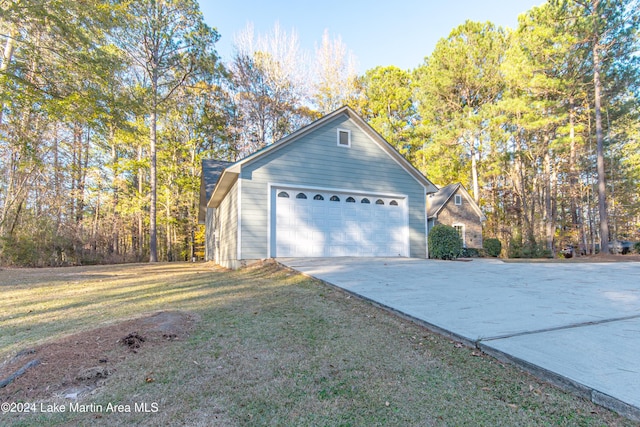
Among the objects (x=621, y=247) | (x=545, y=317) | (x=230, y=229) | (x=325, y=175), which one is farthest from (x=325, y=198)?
(x=621, y=247)

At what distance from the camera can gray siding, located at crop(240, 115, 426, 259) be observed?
9.36 metres

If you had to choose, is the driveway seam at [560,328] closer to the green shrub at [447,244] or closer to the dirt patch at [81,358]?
the dirt patch at [81,358]

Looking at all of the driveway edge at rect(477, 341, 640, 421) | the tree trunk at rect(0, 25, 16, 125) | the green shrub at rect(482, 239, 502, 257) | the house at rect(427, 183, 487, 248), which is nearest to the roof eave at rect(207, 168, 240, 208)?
the tree trunk at rect(0, 25, 16, 125)

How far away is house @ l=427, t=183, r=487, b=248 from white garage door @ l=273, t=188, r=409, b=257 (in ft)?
33.1

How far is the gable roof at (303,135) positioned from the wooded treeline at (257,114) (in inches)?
142

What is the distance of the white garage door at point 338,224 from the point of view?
387 inches

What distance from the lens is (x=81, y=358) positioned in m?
2.50

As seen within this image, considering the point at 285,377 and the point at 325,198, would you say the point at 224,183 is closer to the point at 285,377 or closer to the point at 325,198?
the point at 325,198

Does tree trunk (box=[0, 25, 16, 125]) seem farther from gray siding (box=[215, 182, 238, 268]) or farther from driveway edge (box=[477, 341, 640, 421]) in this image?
driveway edge (box=[477, 341, 640, 421])

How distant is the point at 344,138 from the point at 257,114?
39.5 feet

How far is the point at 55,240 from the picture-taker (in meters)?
13.3

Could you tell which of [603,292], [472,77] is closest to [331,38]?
[472,77]

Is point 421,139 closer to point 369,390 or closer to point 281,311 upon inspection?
point 281,311

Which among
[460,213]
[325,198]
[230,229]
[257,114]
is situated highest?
[257,114]
